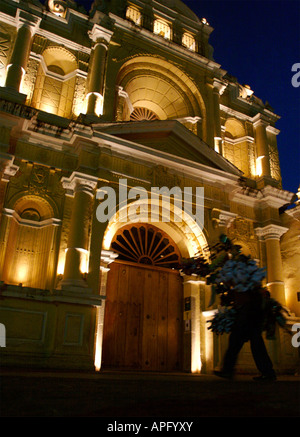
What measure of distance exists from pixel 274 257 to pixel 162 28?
938cm

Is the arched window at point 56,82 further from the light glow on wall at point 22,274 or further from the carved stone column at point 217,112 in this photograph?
the carved stone column at point 217,112

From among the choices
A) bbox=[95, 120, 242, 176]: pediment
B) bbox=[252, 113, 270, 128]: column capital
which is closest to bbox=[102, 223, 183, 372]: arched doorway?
bbox=[95, 120, 242, 176]: pediment

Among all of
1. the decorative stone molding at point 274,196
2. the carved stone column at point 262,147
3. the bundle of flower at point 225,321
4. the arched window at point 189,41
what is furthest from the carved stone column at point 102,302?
the arched window at point 189,41

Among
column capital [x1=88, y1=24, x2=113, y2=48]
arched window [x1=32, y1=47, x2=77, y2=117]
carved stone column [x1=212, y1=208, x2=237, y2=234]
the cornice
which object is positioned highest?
the cornice

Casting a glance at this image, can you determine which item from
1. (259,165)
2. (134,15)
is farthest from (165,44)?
(259,165)

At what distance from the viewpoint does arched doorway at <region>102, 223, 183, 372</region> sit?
9.52 meters

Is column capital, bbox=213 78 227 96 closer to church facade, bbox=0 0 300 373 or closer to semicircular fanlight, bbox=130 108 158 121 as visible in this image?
church facade, bbox=0 0 300 373

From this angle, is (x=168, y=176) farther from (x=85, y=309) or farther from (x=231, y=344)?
(x=231, y=344)

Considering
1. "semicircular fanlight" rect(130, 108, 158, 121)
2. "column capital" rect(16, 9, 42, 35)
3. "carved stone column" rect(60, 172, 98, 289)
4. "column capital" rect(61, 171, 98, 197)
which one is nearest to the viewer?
"carved stone column" rect(60, 172, 98, 289)

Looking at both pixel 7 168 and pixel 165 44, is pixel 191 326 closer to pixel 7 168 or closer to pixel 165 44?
pixel 7 168

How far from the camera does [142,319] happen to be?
997 centimetres

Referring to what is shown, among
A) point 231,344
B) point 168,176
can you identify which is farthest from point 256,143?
point 231,344

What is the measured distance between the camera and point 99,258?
8.84 meters

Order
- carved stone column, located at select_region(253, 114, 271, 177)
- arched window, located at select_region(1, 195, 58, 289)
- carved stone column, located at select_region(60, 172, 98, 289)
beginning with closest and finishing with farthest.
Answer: carved stone column, located at select_region(60, 172, 98, 289)
arched window, located at select_region(1, 195, 58, 289)
carved stone column, located at select_region(253, 114, 271, 177)
